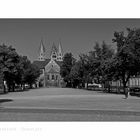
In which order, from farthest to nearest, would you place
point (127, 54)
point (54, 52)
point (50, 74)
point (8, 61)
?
point (54, 52)
point (50, 74)
point (8, 61)
point (127, 54)

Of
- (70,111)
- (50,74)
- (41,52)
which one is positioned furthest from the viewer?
(41,52)

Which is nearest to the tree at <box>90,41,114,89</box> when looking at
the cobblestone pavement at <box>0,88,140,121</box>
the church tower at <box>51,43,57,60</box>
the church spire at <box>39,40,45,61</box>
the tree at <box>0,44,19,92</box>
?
the tree at <box>0,44,19,92</box>

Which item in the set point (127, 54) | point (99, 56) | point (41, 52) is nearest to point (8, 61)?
point (99, 56)

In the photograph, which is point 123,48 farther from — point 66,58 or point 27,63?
point 66,58

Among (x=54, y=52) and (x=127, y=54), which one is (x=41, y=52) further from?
(x=127, y=54)

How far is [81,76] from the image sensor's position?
78.9 meters

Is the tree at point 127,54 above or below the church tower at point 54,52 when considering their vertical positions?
below

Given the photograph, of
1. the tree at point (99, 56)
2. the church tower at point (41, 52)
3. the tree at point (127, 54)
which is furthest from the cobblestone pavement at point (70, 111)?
the church tower at point (41, 52)

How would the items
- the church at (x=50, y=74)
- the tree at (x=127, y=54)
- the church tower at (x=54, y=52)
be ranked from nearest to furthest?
the tree at (x=127, y=54)
the church at (x=50, y=74)
the church tower at (x=54, y=52)

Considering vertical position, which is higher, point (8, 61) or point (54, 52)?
point (54, 52)

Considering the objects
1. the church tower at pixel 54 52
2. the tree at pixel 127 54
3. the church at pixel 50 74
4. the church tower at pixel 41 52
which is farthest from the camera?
the church tower at pixel 41 52

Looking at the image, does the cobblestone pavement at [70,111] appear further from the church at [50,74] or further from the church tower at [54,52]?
the church tower at [54,52]

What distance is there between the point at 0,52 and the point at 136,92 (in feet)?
95.5

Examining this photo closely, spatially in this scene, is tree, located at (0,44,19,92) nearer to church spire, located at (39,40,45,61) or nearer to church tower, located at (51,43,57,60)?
church tower, located at (51,43,57,60)
